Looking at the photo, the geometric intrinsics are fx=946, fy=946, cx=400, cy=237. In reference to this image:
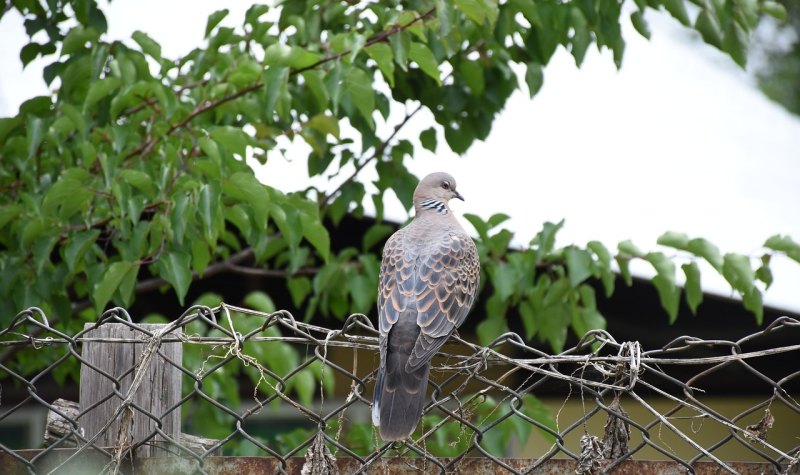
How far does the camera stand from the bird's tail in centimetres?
194

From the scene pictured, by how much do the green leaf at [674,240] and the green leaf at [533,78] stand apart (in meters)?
0.74

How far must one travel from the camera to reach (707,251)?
10.4 ft

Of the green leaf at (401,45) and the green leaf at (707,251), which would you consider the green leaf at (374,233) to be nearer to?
the green leaf at (401,45)

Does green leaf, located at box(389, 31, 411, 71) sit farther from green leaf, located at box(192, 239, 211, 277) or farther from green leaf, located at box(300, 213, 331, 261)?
green leaf, located at box(192, 239, 211, 277)

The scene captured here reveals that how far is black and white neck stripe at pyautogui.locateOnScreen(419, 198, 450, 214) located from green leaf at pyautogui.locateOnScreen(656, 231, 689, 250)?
82 cm

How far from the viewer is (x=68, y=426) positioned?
1.84 m

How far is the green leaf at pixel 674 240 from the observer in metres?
3.27

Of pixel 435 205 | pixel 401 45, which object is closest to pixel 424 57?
pixel 401 45

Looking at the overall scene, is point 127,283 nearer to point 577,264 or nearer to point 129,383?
point 129,383

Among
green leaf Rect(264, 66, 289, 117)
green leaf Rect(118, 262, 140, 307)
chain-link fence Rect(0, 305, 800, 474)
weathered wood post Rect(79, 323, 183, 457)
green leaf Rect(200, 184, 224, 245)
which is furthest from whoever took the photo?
green leaf Rect(264, 66, 289, 117)

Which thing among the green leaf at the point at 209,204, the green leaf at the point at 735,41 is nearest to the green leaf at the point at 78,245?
the green leaf at the point at 209,204

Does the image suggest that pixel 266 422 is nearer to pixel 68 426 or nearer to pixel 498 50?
pixel 498 50

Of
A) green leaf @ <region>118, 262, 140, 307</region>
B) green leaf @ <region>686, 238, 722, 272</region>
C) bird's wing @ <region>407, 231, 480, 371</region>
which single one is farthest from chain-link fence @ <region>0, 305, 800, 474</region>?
green leaf @ <region>686, 238, 722, 272</region>

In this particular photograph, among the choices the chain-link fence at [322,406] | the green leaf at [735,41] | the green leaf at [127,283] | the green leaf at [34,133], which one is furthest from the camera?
the green leaf at [735,41]
